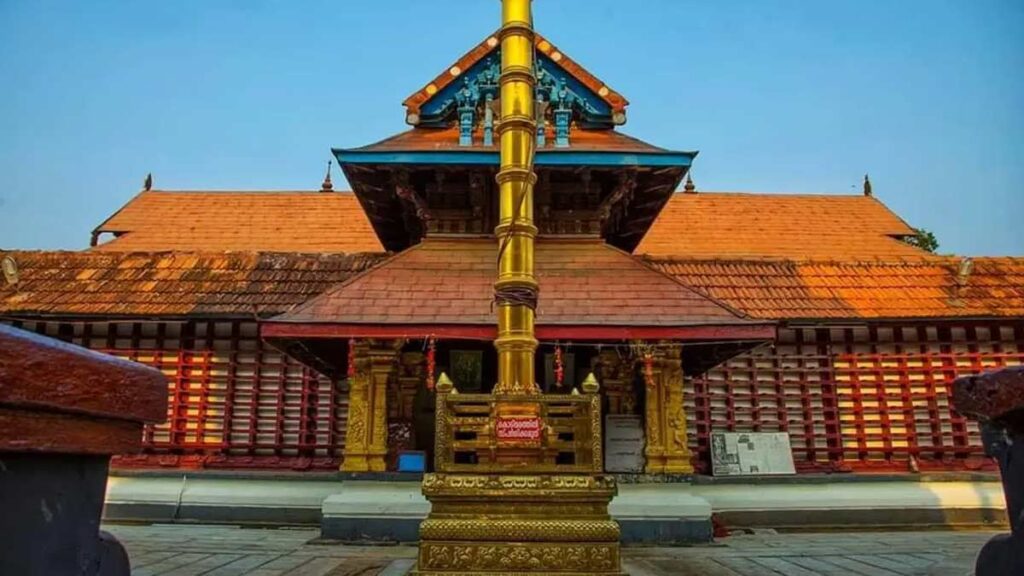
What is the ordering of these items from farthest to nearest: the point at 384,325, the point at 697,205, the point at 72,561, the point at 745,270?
the point at 697,205, the point at 745,270, the point at 384,325, the point at 72,561

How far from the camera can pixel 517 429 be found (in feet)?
17.9

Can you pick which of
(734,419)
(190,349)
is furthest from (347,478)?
(734,419)

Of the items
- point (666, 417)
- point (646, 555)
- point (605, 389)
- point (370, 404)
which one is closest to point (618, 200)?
point (605, 389)

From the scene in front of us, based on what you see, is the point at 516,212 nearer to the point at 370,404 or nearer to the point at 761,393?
the point at 370,404

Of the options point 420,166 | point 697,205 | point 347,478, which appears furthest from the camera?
point 697,205

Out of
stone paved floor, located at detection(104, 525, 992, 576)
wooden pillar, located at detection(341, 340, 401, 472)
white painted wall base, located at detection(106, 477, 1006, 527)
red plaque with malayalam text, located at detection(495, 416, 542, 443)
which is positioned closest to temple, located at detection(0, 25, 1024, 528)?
wooden pillar, located at detection(341, 340, 401, 472)

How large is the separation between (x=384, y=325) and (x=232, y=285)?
567 cm

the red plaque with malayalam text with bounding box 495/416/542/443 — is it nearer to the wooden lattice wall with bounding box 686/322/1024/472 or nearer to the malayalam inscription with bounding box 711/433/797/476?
the malayalam inscription with bounding box 711/433/797/476

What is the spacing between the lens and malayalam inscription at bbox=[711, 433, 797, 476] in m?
11.8

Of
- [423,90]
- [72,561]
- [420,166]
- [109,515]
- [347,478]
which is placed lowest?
[109,515]

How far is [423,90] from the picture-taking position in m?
11.0

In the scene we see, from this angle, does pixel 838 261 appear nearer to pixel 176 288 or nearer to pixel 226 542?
pixel 226 542

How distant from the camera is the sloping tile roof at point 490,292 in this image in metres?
8.71

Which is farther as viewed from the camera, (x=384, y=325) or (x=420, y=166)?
(x=420, y=166)
